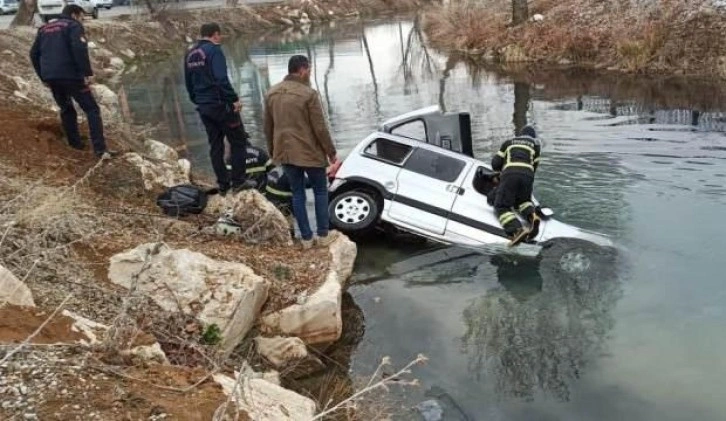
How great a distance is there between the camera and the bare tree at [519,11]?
26.5m

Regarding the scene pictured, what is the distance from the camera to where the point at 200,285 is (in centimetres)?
619

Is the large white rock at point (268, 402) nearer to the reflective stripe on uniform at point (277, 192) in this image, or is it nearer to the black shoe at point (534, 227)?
the reflective stripe on uniform at point (277, 192)

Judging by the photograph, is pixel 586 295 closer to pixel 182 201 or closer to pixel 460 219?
pixel 460 219

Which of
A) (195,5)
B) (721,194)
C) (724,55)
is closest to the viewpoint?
(721,194)

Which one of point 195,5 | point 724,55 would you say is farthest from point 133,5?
point 724,55

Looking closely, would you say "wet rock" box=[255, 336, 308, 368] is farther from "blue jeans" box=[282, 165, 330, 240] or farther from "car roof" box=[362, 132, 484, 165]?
"car roof" box=[362, 132, 484, 165]

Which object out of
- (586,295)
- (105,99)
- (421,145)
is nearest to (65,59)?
(421,145)

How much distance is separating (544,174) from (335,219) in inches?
187

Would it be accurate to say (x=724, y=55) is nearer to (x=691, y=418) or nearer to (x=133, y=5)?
(x=691, y=418)

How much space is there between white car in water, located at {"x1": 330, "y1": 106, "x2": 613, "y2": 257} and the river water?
364mm

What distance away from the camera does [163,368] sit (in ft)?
14.2

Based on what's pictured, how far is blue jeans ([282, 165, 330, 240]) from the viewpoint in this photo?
7.25m

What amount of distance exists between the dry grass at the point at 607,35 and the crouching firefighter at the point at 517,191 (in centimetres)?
1383

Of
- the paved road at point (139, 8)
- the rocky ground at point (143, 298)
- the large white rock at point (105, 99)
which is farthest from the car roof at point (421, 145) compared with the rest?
the paved road at point (139, 8)
